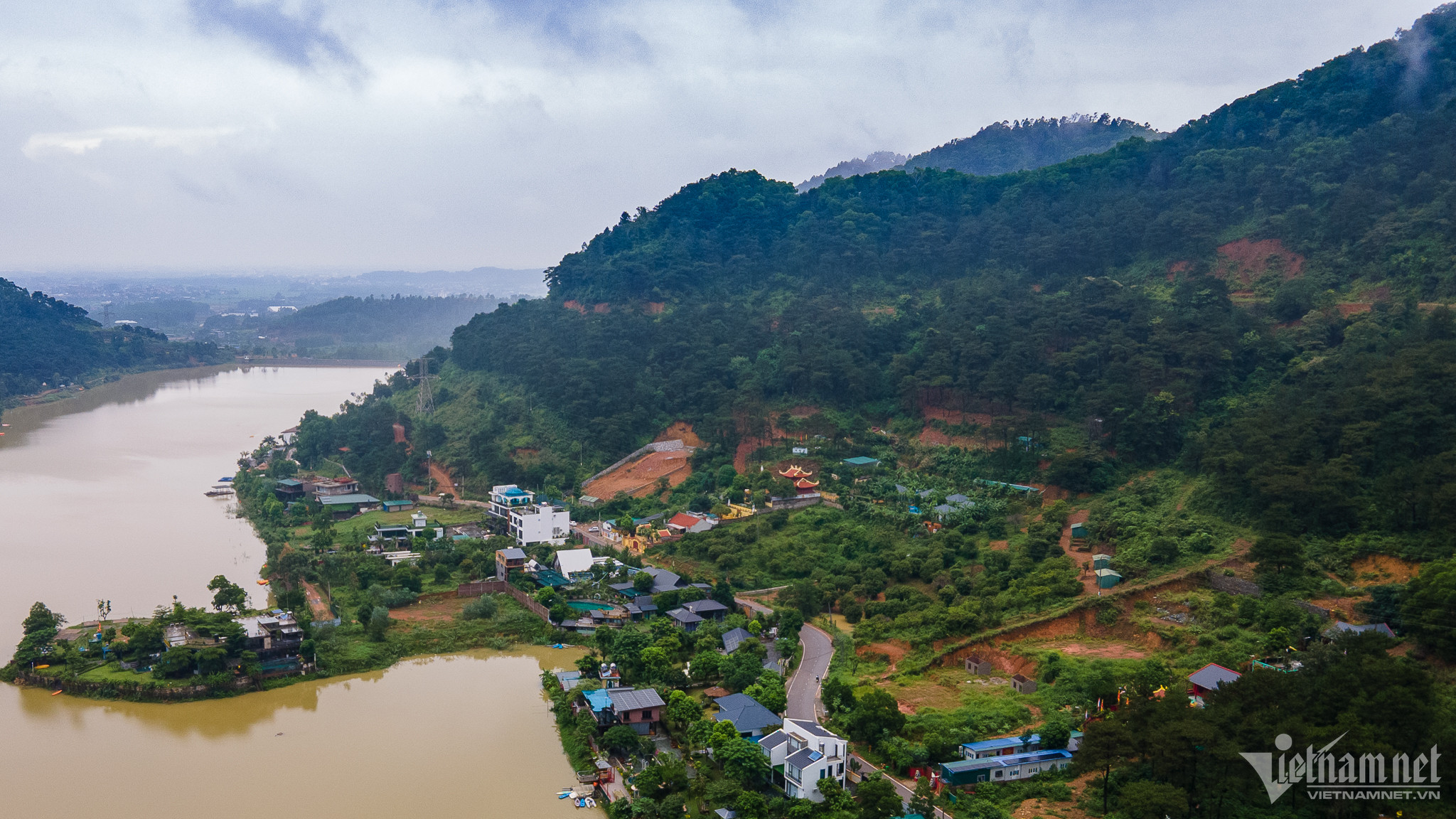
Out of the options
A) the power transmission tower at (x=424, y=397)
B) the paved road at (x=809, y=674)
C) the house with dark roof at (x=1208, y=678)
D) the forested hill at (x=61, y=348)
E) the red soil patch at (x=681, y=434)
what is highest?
the forested hill at (x=61, y=348)

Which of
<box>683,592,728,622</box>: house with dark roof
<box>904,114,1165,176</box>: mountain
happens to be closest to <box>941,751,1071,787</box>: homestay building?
<box>683,592,728,622</box>: house with dark roof

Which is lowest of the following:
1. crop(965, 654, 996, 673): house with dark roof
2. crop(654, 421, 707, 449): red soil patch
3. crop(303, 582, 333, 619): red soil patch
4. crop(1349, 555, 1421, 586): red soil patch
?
crop(965, 654, 996, 673): house with dark roof

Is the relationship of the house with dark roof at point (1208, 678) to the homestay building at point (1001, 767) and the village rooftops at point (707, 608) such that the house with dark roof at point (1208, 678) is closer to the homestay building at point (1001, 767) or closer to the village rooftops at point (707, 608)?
the homestay building at point (1001, 767)

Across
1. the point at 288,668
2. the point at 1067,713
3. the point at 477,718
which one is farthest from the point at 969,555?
the point at 288,668

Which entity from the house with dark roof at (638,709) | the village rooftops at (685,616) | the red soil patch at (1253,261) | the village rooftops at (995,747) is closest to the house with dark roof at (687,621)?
the village rooftops at (685,616)

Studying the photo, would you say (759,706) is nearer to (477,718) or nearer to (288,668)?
(477,718)

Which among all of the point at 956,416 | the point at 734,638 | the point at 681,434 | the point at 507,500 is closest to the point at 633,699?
the point at 734,638

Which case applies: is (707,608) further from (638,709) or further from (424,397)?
(424,397)

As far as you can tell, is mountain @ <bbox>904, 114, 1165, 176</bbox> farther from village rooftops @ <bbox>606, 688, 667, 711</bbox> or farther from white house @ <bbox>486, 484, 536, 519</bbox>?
village rooftops @ <bbox>606, 688, 667, 711</bbox>
